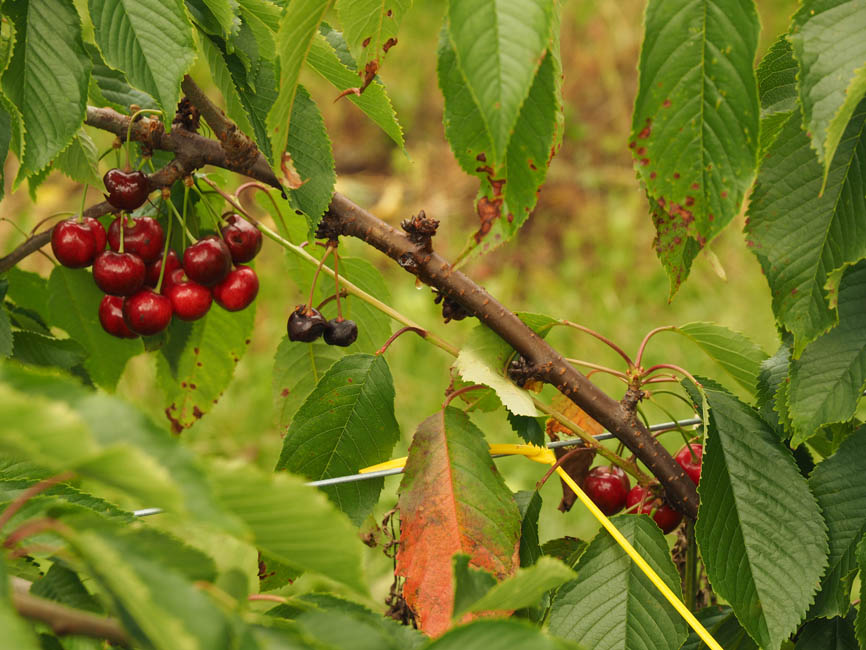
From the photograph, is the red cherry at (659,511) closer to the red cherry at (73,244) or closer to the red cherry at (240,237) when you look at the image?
the red cherry at (240,237)

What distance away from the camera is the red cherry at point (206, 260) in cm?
99

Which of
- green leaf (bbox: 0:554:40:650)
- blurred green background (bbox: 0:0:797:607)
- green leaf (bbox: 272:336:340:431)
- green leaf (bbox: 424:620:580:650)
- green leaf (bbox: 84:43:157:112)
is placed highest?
blurred green background (bbox: 0:0:797:607)

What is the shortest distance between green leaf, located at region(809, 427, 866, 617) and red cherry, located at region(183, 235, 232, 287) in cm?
66

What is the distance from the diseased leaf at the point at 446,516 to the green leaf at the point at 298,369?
12.2 inches

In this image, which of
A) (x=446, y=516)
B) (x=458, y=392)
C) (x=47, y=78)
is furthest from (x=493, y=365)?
(x=47, y=78)

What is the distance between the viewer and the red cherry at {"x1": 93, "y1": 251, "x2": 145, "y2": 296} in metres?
0.98

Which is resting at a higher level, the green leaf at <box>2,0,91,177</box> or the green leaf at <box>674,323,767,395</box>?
the green leaf at <box>2,0,91,177</box>

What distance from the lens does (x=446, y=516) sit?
778 millimetres

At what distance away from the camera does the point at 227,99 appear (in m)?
0.86

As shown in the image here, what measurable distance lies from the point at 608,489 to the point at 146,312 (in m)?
0.55

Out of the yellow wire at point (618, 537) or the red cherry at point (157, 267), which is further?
the red cherry at point (157, 267)

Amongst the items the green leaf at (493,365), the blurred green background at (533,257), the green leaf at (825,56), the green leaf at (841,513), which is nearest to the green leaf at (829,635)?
the green leaf at (841,513)

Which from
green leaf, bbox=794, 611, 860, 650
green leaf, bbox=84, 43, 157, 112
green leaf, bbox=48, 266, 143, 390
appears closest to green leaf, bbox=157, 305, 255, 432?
green leaf, bbox=48, 266, 143, 390

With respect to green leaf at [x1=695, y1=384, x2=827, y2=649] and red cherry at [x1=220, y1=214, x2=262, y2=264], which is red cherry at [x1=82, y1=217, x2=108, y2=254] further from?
green leaf at [x1=695, y1=384, x2=827, y2=649]
